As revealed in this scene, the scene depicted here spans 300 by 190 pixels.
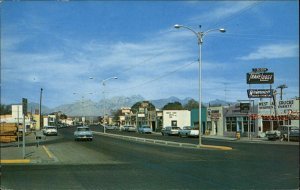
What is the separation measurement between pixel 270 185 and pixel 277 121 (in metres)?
53.6

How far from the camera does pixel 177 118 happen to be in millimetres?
112688

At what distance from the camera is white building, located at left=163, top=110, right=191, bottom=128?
361ft

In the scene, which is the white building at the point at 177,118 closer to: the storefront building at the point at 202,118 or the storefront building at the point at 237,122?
the storefront building at the point at 202,118

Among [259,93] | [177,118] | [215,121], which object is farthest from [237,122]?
[177,118]

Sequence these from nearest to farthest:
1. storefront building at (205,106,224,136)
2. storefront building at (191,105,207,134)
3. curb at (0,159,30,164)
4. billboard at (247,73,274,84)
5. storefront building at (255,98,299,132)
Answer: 1. curb at (0,159,30,164)
2. storefront building at (255,98,299,132)
3. billboard at (247,73,274,84)
4. storefront building at (205,106,224,136)
5. storefront building at (191,105,207,134)

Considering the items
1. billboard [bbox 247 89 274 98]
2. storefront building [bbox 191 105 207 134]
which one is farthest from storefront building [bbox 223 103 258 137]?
storefront building [bbox 191 105 207 134]

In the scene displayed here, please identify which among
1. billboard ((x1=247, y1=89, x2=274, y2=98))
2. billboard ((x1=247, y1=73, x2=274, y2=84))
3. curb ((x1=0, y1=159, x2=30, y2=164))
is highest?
billboard ((x1=247, y1=73, x2=274, y2=84))

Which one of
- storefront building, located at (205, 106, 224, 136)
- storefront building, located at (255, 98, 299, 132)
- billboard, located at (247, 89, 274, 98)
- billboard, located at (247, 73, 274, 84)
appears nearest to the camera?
storefront building, located at (255, 98, 299, 132)

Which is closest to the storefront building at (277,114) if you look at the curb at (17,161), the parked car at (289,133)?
the parked car at (289,133)

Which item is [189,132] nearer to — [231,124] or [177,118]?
[231,124]

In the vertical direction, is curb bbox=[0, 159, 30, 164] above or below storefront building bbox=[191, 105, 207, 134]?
below

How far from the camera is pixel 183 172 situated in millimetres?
18016

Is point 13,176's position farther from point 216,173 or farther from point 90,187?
point 216,173

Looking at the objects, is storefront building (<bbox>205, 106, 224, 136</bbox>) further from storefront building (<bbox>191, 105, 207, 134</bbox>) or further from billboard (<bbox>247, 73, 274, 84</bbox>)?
billboard (<bbox>247, 73, 274, 84</bbox>)
